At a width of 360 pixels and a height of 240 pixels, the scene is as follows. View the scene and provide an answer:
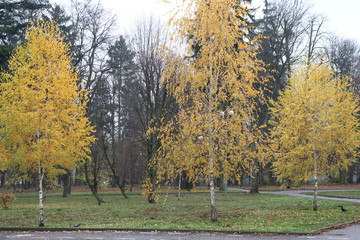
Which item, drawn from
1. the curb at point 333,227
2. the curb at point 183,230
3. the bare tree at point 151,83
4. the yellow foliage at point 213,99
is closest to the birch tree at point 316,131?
the yellow foliage at point 213,99

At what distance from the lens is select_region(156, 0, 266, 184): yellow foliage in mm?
14539

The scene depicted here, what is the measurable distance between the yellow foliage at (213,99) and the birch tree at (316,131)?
370 cm

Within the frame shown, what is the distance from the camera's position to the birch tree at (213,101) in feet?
47.7

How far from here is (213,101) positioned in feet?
50.0

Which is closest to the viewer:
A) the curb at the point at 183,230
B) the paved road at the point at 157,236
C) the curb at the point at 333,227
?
the paved road at the point at 157,236

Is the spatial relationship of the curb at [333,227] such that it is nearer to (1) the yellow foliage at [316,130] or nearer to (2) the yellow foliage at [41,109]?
(1) the yellow foliage at [316,130]

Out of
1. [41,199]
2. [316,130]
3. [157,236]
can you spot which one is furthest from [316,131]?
[41,199]

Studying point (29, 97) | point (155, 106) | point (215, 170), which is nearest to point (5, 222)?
point (29, 97)

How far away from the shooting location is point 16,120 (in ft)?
48.9

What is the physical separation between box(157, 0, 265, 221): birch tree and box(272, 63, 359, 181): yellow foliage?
3.63 meters

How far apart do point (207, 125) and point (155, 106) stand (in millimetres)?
13399

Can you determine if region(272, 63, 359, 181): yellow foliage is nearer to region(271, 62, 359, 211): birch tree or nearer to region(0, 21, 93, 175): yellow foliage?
region(271, 62, 359, 211): birch tree

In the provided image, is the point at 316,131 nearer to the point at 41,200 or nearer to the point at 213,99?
the point at 213,99

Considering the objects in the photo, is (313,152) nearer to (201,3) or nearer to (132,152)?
(201,3)
